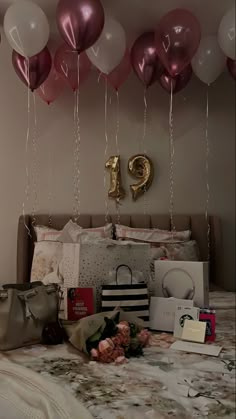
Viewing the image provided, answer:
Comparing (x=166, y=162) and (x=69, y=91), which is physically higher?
(x=69, y=91)

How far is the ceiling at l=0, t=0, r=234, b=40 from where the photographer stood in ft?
7.60

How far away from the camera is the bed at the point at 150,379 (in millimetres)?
1070

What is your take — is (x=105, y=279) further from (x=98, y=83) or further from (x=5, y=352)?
(x=98, y=83)

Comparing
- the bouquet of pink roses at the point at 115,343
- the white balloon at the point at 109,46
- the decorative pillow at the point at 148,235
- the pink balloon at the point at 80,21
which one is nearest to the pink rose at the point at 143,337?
the bouquet of pink roses at the point at 115,343

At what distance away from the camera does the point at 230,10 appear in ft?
7.26

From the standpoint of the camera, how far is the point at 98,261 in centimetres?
184

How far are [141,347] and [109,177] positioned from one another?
5.93 feet

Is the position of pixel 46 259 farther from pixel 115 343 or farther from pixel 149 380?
pixel 149 380

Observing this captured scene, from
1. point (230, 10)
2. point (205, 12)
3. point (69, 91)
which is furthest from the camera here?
point (69, 91)

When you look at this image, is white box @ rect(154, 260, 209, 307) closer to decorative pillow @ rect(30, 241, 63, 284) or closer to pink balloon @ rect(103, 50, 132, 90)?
decorative pillow @ rect(30, 241, 63, 284)

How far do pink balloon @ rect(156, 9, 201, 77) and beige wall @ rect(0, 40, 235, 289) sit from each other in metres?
0.94

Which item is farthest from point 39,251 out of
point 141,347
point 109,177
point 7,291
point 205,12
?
point 205,12

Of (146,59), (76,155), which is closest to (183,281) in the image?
(146,59)

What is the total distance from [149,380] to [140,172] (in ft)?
6.88
